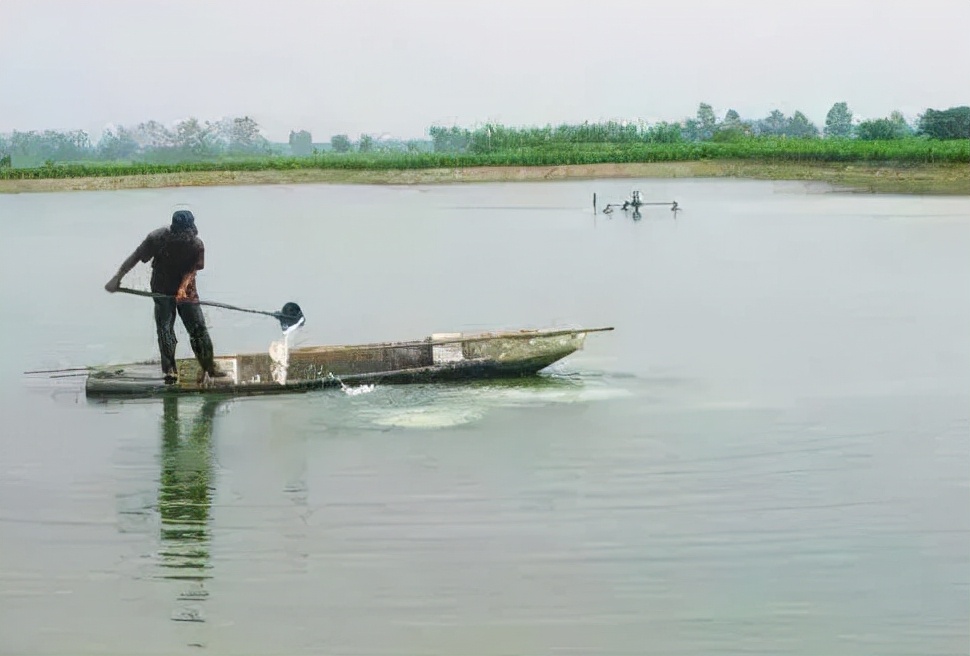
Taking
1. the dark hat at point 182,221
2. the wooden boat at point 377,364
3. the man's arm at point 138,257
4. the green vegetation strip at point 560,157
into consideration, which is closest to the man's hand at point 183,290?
the man's arm at point 138,257

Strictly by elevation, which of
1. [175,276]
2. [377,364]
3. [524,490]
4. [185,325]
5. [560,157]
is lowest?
[524,490]

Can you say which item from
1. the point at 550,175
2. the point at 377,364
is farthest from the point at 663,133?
the point at 377,364

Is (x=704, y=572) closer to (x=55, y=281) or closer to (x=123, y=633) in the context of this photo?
(x=123, y=633)

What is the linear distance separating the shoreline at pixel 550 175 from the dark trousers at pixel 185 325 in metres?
45.8

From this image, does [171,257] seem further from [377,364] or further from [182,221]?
[377,364]

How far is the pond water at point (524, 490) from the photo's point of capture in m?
7.20

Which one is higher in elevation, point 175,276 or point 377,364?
point 175,276

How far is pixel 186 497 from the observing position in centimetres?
978

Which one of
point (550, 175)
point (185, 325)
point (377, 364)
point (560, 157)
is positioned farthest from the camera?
point (550, 175)

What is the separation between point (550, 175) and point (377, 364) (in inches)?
2185

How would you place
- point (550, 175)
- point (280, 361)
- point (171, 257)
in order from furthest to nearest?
Result: point (550, 175) → point (280, 361) → point (171, 257)

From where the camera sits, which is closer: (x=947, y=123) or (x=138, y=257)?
(x=138, y=257)

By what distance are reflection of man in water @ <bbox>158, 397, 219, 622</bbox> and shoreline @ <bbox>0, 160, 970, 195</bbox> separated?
45933 mm

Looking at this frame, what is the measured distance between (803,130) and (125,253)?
3482 inches
